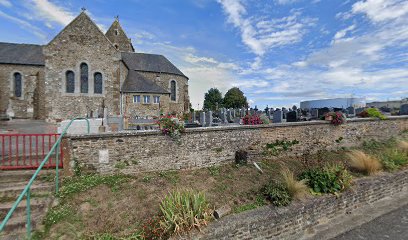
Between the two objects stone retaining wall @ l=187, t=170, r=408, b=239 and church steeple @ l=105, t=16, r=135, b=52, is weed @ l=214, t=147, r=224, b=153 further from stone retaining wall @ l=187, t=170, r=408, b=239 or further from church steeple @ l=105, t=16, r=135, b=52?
church steeple @ l=105, t=16, r=135, b=52

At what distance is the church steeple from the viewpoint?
32.1 meters

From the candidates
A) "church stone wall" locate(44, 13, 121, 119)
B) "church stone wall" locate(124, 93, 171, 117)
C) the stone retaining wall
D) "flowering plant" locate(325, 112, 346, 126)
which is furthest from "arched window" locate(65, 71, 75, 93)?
"flowering plant" locate(325, 112, 346, 126)

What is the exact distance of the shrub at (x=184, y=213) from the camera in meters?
3.61

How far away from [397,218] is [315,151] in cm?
403

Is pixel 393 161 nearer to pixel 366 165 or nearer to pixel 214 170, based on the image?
pixel 366 165

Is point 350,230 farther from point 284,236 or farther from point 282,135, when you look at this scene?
point 282,135

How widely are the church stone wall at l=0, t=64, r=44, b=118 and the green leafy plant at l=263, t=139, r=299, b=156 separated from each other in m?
26.4

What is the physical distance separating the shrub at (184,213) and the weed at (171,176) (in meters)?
1.70

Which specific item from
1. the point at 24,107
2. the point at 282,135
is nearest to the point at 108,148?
the point at 282,135

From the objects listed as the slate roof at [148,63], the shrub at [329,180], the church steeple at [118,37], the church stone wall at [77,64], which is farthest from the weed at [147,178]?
the church steeple at [118,37]

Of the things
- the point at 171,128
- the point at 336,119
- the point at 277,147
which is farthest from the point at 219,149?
the point at 336,119

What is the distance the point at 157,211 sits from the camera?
4324 mm

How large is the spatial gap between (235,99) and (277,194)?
51052 millimetres

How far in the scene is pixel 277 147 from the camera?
802cm
